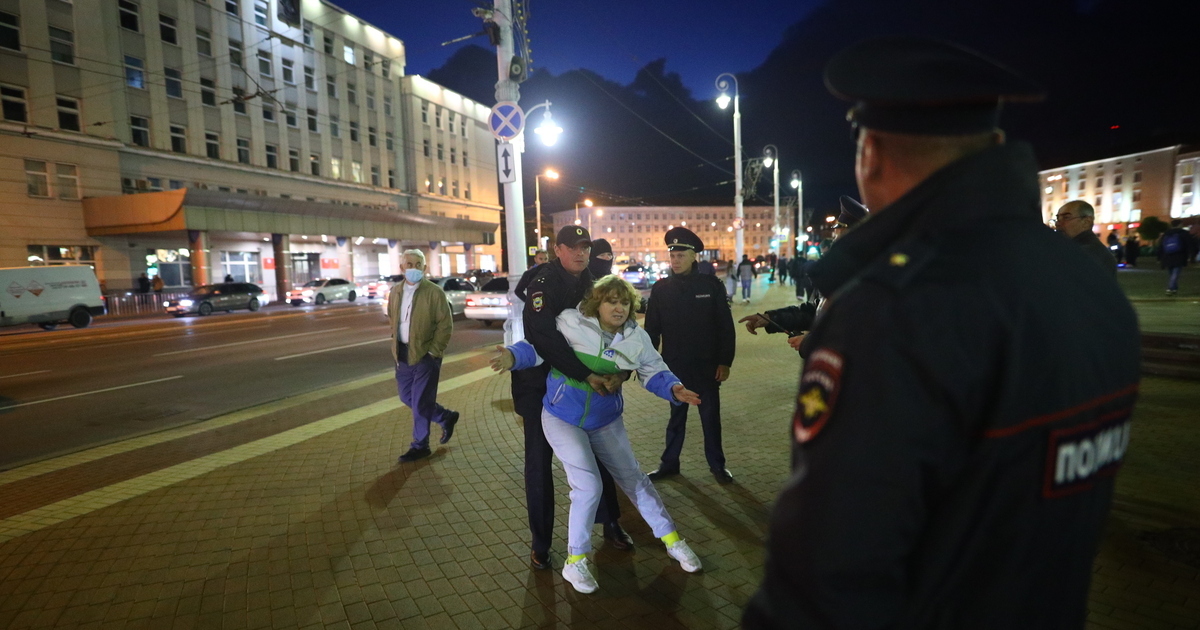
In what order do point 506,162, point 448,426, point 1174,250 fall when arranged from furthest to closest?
point 1174,250 < point 506,162 < point 448,426

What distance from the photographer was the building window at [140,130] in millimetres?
32719

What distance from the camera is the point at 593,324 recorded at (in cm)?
355

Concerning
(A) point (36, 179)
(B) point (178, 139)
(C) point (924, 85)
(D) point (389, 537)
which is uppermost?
(B) point (178, 139)

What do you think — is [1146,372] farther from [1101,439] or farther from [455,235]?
[455,235]

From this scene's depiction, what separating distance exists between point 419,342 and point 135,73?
123 feet

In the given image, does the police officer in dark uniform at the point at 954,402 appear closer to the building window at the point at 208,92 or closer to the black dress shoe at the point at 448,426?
the black dress shoe at the point at 448,426

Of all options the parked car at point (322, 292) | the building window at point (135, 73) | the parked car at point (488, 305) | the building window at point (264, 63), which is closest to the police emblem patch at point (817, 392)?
the parked car at point (488, 305)

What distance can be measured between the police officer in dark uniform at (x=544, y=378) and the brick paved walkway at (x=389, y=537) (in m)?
0.26

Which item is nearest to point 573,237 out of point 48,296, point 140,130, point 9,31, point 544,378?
point 544,378

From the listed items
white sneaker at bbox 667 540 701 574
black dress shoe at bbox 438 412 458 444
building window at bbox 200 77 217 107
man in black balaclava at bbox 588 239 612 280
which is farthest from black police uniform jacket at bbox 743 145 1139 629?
building window at bbox 200 77 217 107

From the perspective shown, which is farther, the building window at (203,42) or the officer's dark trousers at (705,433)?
the building window at (203,42)

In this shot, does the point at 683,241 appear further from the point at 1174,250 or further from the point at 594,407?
A: the point at 1174,250

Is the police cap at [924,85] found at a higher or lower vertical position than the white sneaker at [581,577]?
higher

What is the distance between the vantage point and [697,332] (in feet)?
17.1
